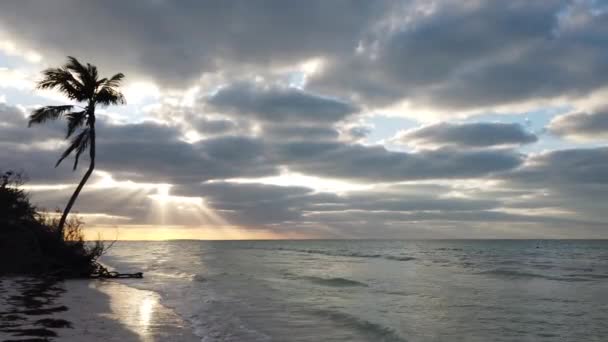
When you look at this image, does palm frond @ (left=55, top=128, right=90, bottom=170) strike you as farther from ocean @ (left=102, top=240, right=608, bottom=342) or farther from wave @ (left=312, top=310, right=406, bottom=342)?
wave @ (left=312, top=310, right=406, bottom=342)

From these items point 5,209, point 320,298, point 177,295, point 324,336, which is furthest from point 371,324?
point 5,209

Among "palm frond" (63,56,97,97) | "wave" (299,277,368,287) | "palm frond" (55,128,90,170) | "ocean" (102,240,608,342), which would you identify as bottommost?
"wave" (299,277,368,287)

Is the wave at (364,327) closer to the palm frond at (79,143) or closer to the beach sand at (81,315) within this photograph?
the beach sand at (81,315)

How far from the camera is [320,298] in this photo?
78.3 feet

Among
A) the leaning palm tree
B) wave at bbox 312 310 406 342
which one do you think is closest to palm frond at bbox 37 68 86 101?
the leaning palm tree

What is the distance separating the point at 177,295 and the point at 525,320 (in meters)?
16.0

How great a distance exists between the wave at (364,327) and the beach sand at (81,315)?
5.77 metres

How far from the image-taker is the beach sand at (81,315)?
10359 millimetres

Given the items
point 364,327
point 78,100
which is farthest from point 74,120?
point 364,327

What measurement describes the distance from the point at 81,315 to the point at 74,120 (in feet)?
52.1

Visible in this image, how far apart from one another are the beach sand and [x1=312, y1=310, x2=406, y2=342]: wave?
577 centimetres

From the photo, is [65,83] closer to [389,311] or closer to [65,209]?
[65,209]

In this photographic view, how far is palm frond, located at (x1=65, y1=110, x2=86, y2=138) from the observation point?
25.4 m

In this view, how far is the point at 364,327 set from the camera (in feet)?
52.2
